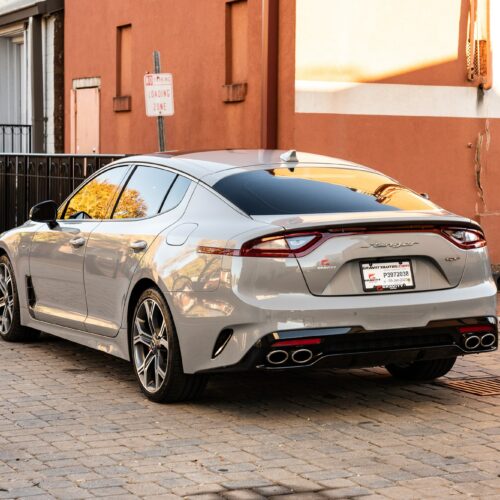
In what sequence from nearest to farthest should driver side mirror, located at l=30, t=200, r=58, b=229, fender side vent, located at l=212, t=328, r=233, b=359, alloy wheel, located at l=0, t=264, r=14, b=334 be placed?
1. fender side vent, located at l=212, t=328, r=233, b=359
2. driver side mirror, located at l=30, t=200, r=58, b=229
3. alloy wheel, located at l=0, t=264, r=14, b=334

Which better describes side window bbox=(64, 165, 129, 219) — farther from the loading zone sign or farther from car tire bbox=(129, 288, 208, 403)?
the loading zone sign

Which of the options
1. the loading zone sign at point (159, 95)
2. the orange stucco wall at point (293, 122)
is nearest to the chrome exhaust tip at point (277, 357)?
the loading zone sign at point (159, 95)

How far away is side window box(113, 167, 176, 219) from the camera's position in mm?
8273

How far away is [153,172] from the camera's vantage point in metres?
8.55

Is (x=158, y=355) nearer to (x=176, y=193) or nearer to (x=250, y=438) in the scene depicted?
(x=176, y=193)

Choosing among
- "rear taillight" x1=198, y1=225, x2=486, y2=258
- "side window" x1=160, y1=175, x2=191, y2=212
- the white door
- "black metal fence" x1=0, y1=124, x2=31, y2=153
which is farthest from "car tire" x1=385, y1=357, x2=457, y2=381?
"black metal fence" x1=0, y1=124, x2=31, y2=153

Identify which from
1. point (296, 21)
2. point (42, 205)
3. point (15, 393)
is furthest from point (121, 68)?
point (15, 393)

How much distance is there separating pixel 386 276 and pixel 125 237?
188 cm

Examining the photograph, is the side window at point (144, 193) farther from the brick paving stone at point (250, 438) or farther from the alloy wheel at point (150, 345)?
the brick paving stone at point (250, 438)

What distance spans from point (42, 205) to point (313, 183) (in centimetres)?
255

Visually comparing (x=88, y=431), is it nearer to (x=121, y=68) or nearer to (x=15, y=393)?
(x=15, y=393)

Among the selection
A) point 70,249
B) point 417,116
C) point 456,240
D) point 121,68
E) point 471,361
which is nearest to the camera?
point 456,240

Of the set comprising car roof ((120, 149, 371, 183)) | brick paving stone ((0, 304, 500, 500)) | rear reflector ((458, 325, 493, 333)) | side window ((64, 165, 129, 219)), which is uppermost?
car roof ((120, 149, 371, 183))

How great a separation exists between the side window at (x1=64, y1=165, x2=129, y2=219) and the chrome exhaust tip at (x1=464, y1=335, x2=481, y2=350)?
8.86 ft
